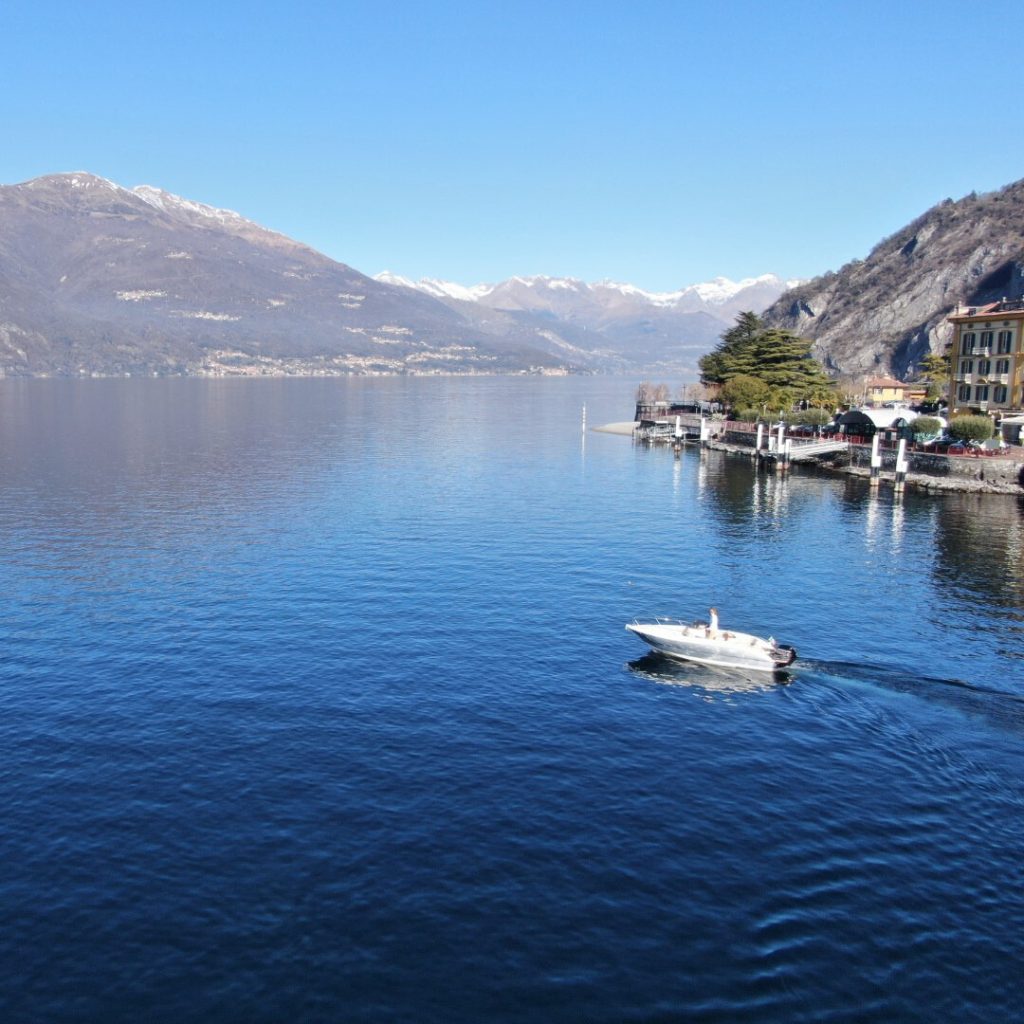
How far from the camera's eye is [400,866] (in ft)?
101

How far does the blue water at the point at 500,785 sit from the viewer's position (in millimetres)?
25625

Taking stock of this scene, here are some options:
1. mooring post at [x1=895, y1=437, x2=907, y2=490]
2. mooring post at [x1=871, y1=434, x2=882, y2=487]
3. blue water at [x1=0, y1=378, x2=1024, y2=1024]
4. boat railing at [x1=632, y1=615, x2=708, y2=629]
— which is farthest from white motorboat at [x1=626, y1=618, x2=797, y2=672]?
mooring post at [x1=871, y1=434, x2=882, y2=487]

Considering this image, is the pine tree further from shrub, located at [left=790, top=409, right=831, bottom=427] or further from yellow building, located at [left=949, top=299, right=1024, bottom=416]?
yellow building, located at [left=949, top=299, right=1024, bottom=416]

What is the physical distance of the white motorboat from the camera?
161ft

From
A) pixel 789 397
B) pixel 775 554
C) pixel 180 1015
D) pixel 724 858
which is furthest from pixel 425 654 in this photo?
pixel 789 397

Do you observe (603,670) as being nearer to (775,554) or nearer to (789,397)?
(775,554)

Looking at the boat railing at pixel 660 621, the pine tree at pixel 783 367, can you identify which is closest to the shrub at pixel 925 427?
the pine tree at pixel 783 367

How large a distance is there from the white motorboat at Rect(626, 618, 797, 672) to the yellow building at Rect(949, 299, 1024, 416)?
96.3 m

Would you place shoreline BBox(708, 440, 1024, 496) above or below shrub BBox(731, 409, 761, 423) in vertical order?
below

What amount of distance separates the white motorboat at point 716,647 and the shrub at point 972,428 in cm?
7687

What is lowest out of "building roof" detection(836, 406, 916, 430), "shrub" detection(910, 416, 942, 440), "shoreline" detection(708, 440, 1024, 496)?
"shoreline" detection(708, 440, 1024, 496)

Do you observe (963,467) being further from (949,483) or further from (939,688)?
(939,688)

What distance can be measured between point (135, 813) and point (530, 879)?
16.0 meters

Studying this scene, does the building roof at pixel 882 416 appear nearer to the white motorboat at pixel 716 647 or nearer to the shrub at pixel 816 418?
the shrub at pixel 816 418
